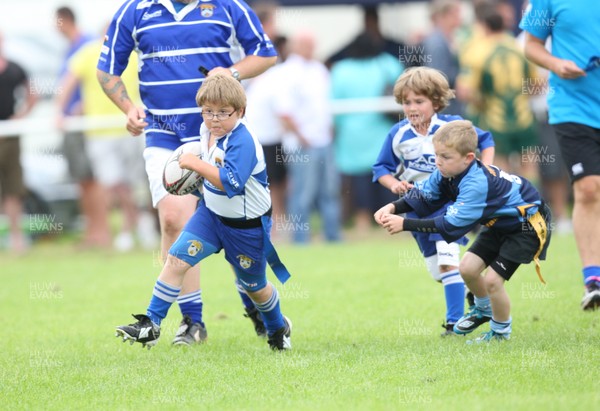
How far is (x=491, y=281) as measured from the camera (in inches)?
250

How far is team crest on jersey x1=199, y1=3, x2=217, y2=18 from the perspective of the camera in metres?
7.11

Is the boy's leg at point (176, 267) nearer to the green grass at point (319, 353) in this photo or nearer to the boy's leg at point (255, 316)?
the green grass at point (319, 353)

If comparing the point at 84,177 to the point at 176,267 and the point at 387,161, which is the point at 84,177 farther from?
the point at 176,267

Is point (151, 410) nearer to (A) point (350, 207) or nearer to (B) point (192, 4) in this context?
(B) point (192, 4)

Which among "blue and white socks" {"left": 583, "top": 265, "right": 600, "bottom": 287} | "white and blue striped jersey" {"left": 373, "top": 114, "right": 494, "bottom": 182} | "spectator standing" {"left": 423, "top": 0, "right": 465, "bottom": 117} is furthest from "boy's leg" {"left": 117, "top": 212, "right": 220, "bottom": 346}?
"spectator standing" {"left": 423, "top": 0, "right": 465, "bottom": 117}

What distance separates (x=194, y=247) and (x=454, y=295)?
185cm

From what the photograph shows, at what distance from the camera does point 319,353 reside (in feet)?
21.6

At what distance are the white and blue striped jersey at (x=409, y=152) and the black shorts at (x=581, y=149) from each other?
1198 millimetres

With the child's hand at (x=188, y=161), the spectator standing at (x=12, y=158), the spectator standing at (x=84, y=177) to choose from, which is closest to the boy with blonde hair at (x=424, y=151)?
the child's hand at (x=188, y=161)

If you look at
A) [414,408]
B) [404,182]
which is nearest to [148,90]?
[404,182]

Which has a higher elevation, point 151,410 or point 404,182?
point 404,182

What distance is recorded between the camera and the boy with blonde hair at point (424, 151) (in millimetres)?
6855

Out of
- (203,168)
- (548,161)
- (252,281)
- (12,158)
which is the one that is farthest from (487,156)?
(12,158)

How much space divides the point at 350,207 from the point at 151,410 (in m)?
12.1
